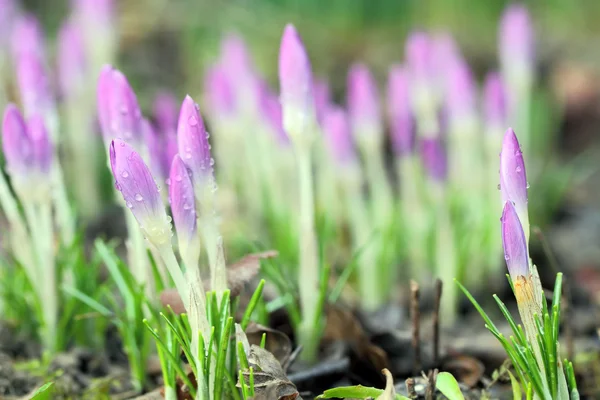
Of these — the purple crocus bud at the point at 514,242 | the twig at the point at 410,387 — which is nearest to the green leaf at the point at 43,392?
the twig at the point at 410,387

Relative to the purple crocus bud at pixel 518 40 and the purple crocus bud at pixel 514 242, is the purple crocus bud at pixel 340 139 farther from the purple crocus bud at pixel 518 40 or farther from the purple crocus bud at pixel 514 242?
the purple crocus bud at pixel 514 242

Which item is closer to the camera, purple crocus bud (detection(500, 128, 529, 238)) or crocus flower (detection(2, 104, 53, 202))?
purple crocus bud (detection(500, 128, 529, 238))

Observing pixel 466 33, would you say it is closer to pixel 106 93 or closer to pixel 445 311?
pixel 445 311

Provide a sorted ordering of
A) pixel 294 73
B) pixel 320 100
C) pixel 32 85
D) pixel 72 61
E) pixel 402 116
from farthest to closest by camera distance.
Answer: pixel 72 61 → pixel 320 100 → pixel 402 116 → pixel 32 85 → pixel 294 73

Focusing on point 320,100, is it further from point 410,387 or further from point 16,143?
point 410,387

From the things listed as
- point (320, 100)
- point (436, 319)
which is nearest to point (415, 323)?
point (436, 319)

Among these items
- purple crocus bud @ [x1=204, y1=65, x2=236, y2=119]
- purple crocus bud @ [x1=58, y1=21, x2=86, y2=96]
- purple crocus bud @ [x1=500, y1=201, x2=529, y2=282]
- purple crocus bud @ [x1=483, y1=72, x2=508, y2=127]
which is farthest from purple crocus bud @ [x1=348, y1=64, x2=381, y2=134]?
purple crocus bud @ [x1=58, y1=21, x2=86, y2=96]

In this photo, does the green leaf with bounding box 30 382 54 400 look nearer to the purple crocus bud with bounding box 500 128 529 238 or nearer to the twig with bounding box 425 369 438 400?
the twig with bounding box 425 369 438 400

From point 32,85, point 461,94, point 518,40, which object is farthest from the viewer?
point 518,40
